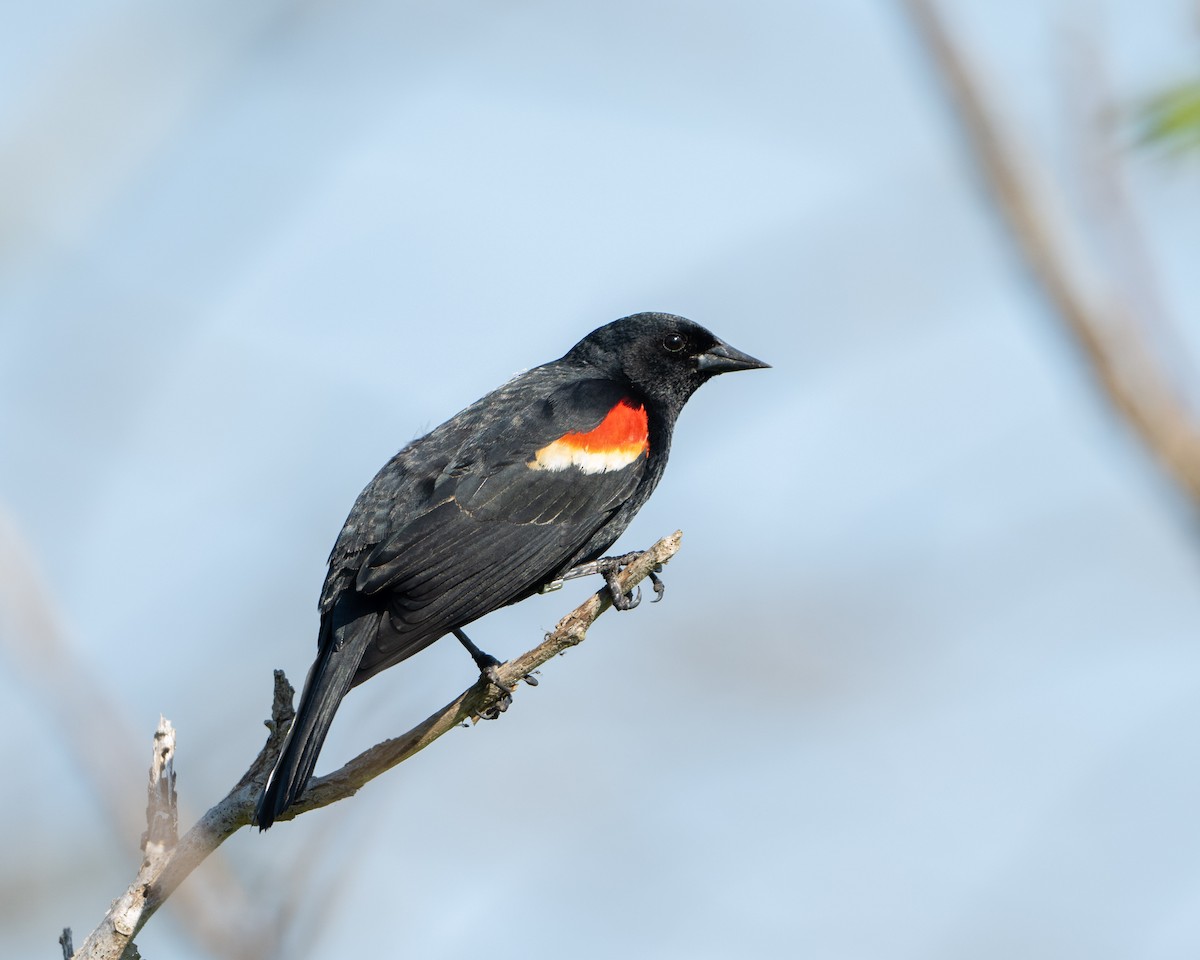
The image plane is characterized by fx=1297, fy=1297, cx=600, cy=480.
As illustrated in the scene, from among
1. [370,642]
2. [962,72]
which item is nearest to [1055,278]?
[962,72]

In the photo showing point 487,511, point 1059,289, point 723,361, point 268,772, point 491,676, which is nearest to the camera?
point 1059,289

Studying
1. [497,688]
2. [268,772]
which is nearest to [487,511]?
[497,688]

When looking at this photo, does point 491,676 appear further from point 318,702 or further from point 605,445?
point 605,445

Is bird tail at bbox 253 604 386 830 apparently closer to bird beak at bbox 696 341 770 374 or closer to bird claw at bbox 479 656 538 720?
bird claw at bbox 479 656 538 720

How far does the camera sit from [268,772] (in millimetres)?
3389

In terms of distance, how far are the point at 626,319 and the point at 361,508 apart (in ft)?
5.17

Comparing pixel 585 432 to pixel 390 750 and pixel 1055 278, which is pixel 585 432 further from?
pixel 1055 278

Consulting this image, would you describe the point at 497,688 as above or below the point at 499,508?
below

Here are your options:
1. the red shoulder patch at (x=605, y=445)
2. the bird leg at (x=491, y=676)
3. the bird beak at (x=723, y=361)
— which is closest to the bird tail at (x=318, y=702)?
the bird leg at (x=491, y=676)

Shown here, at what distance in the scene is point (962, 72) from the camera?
2086 millimetres

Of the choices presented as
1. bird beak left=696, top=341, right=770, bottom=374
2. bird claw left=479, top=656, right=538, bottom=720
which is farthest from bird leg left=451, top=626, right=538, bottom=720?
bird beak left=696, top=341, right=770, bottom=374

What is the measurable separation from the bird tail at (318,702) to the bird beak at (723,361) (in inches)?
80.3

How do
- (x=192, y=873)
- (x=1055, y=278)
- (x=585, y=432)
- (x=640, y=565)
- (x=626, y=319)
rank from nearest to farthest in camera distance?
1. (x=1055, y=278)
2. (x=192, y=873)
3. (x=640, y=565)
4. (x=585, y=432)
5. (x=626, y=319)

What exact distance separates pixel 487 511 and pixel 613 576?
0.77 meters
